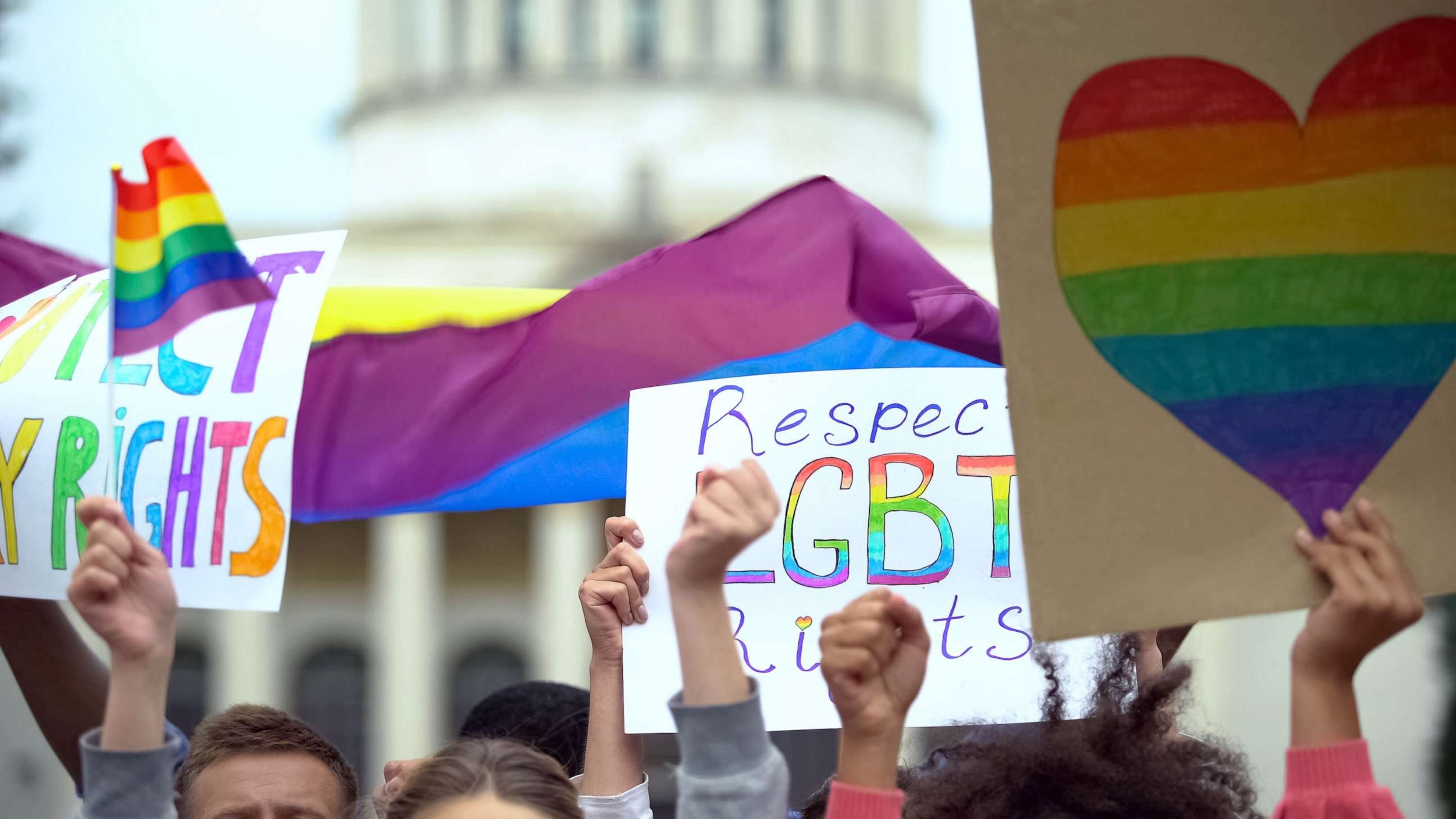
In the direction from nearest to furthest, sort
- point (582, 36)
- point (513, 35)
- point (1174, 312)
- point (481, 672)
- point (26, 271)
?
1. point (1174, 312)
2. point (26, 271)
3. point (481, 672)
4. point (513, 35)
5. point (582, 36)

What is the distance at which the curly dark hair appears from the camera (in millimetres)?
1598

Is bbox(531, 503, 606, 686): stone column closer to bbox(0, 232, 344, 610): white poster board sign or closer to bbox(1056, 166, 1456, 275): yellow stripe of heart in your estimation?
bbox(0, 232, 344, 610): white poster board sign

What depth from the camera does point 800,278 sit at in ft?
9.45

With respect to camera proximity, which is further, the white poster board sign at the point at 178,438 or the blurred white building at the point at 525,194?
the blurred white building at the point at 525,194

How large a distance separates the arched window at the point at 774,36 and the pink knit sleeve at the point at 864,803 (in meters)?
30.5

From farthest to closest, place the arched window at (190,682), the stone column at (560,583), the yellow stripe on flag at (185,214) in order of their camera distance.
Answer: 1. the stone column at (560,583)
2. the arched window at (190,682)
3. the yellow stripe on flag at (185,214)

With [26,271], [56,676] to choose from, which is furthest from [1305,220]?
[26,271]

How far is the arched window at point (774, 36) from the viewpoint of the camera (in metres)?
31.6

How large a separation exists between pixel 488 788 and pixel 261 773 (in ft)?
1.59

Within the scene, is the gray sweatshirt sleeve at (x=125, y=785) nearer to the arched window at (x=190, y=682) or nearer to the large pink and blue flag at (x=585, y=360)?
the large pink and blue flag at (x=585, y=360)

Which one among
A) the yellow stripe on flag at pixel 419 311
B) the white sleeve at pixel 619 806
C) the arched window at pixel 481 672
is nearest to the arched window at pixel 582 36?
the arched window at pixel 481 672

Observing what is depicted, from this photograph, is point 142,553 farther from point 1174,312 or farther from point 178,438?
point 178,438

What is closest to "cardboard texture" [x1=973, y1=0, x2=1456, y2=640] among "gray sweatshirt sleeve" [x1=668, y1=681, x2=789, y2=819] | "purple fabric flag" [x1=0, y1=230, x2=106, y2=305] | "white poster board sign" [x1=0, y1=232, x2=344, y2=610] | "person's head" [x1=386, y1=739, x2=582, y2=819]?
"gray sweatshirt sleeve" [x1=668, y1=681, x2=789, y2=819]

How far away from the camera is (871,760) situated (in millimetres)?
1394
